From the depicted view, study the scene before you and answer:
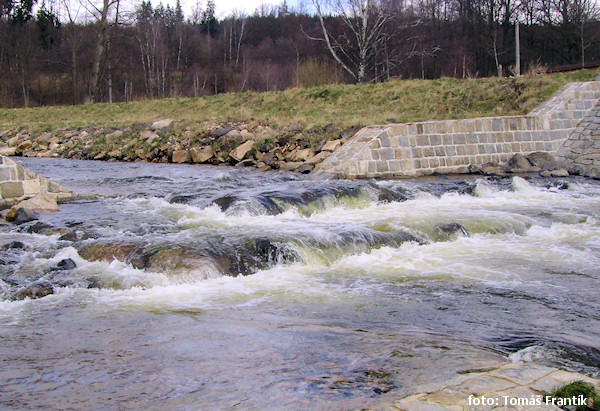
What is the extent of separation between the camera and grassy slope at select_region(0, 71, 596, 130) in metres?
18.4

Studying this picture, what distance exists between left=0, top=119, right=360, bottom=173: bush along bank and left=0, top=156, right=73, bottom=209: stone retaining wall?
21.8ft

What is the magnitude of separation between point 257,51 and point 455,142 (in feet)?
143

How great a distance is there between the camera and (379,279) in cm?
665

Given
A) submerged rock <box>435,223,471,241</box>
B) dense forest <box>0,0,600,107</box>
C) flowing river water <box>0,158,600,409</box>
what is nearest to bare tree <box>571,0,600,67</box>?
dense forest <box>0,0,600,107</box>

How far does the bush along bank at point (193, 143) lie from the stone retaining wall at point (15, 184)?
6.66 metres

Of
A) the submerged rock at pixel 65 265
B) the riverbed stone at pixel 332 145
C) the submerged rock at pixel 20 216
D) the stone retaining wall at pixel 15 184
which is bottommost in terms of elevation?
the submerged rock at pixel 65 265

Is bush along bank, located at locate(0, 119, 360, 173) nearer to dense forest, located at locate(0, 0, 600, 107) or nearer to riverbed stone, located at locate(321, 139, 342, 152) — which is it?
riverbed stone, located at locate(321, 139, 342, 152)

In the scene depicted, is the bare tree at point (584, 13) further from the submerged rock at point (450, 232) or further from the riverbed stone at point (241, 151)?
the submerged rock at point (450, 232)

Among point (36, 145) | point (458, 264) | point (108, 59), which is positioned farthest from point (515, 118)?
point (108, 59)

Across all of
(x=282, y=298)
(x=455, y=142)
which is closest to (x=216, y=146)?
(x=455, y=142)

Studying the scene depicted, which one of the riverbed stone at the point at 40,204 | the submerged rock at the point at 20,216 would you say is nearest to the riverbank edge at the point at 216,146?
the riverbed stone at the point at 40,204

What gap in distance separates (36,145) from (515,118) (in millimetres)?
17739

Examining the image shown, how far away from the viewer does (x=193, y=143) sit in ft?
63.8

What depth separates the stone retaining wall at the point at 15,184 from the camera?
32.5 feet
